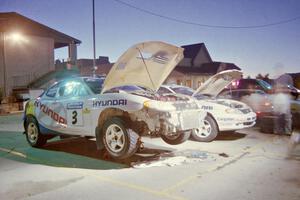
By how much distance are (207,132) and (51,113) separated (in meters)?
4.03

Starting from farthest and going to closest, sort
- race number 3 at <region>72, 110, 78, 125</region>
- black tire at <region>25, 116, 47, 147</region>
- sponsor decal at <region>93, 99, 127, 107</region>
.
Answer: black tire at <region>25, 116, 47, 147</region>
race number 3 at <region>72, 110, 78, 125</region>
sponsor decal at <region>93, 99, 127, 107</region>

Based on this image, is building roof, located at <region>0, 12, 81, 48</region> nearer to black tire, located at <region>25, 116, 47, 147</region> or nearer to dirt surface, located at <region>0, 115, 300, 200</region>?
black tire, located at <region>25, 116, 47, 147</region>

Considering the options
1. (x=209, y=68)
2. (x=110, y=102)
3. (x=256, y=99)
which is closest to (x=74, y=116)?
(x=110, y=102)

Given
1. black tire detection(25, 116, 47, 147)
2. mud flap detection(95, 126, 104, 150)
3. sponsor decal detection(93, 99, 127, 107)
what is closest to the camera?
sponsor decal detection(93, 99, 127, 107)

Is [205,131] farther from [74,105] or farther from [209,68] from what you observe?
[209,68]

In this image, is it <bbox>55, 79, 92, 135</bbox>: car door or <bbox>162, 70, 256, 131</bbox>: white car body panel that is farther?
<bbox>162, 70, 256, 131</bbox>: white car body panel

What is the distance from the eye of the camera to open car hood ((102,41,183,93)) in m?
5.81

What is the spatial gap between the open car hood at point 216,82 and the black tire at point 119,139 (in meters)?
3.34

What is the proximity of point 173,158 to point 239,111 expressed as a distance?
2863 millimetres

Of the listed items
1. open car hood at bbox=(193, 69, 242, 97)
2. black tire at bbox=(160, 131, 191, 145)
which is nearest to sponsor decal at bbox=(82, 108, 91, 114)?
black tire at bbox=(160, 131, 191, 145)

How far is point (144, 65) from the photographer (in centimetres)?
622

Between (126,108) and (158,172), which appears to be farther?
(126,108)

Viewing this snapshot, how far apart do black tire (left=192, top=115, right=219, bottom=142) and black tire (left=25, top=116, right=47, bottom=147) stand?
4.02 m

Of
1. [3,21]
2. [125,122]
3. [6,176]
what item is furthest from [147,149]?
[3,21]
